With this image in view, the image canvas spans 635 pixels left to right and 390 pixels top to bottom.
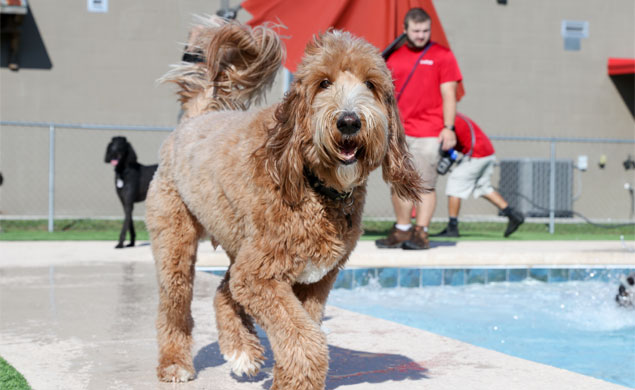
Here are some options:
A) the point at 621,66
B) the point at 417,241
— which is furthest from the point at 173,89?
the point at 621,66

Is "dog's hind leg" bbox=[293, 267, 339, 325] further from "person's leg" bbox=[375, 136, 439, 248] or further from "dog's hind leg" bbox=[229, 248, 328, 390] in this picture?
"person's leg" bbox=[375, 136, 439, 248]

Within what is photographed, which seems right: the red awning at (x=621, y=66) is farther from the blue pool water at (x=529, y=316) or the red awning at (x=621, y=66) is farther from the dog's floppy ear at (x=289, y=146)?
the dog's floppy ear at (x=289, y=146)

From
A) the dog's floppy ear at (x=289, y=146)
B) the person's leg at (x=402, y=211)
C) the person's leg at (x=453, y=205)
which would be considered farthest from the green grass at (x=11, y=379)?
the person's leg at (x=453, y=205)

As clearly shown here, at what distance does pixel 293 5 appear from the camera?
10.1 meters

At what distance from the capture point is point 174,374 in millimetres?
3676

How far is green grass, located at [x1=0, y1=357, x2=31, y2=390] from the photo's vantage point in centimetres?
344

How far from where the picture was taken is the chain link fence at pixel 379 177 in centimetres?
1405

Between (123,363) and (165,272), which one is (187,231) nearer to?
(165,272)

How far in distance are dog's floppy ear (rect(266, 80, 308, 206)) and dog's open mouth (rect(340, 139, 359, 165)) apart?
0.20m

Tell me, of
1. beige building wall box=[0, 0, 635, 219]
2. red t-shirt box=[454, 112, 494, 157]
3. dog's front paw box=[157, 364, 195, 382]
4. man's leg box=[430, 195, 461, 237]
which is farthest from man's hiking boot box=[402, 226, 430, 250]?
beige building wall box=[0, 0, 635, 219]

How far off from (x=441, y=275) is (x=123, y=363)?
4.58 metres

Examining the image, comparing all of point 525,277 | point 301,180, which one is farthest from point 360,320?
point 525,277

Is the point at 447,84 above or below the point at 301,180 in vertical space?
above

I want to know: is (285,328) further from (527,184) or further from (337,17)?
(527,184)
